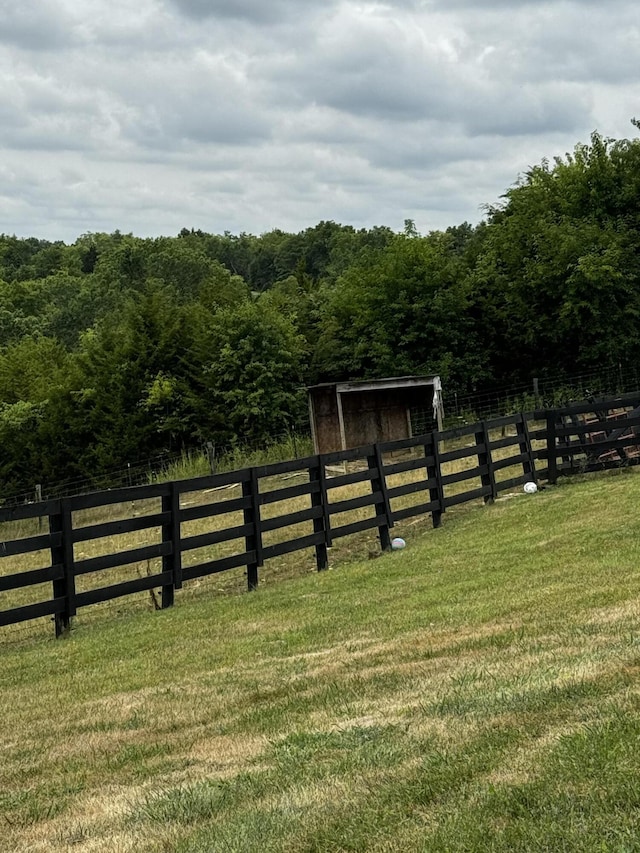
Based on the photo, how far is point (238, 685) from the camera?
6352 mm

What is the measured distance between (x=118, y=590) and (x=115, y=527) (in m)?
0.70

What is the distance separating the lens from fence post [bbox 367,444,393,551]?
1336cm

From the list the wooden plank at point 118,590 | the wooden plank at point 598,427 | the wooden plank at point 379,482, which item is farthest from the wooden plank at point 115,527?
the wooden plank at point 598,427

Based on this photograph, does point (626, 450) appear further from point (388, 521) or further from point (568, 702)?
point (568, 702)

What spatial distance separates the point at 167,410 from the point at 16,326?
173ft

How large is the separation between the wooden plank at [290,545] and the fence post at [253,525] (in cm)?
13

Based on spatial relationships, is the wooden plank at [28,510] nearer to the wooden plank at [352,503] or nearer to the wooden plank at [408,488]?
the wooden plank at [352,503]

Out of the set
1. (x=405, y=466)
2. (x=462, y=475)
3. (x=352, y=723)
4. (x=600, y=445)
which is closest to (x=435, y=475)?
(x=462, y=475)

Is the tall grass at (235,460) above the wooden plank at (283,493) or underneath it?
underneath

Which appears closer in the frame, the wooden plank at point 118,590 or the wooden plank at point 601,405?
the wooden plank at point 118,590

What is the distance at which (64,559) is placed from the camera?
9820 mm

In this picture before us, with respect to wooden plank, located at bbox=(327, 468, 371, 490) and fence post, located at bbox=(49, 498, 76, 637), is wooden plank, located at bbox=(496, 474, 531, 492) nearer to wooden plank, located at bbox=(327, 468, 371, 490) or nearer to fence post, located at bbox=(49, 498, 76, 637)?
wooden plank, located at bbox=(327, 468, 371, 490)

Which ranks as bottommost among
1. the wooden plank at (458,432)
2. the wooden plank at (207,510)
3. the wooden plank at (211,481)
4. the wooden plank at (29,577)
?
the wooden plank at (29,577)

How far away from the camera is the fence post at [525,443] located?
17.0m
